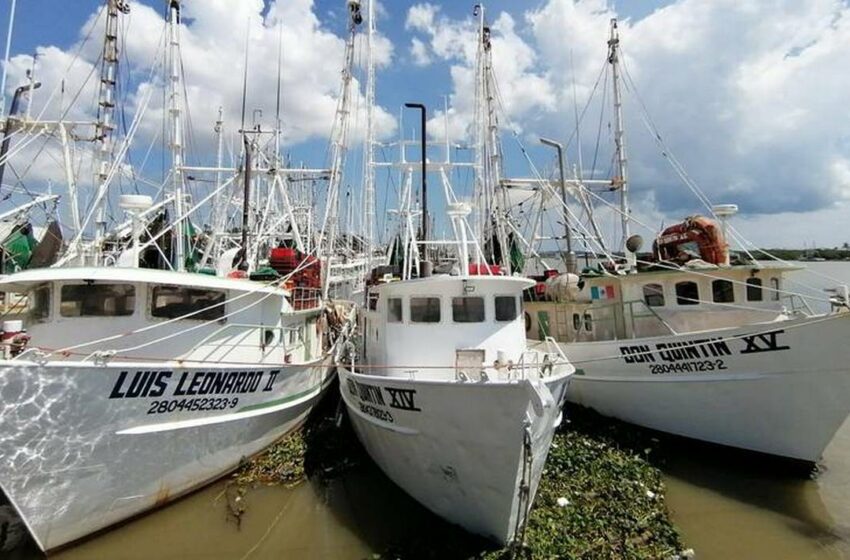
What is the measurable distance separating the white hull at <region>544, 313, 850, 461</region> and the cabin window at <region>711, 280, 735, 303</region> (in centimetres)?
226


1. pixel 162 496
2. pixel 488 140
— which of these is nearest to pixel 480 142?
pixel 488 140

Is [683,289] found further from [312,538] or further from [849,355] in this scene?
[312,538]

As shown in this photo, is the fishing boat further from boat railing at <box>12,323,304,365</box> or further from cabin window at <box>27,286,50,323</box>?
cabin window at <box>27,286,50,323</box>

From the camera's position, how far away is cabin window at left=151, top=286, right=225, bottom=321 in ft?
31.4

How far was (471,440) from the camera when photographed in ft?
24.2

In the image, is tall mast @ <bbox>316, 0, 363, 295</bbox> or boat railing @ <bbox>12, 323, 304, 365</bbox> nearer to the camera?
boat railing @ <bbox>12, 323, 304, 365</bbox>

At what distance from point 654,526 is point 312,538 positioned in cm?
616

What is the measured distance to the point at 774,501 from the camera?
9.66 metres

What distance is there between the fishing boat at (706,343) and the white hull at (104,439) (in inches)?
381

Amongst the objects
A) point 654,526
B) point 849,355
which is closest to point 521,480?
point 654,526

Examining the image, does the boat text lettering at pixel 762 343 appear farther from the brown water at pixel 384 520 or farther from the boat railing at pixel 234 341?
the boat railing at pixel 234 341

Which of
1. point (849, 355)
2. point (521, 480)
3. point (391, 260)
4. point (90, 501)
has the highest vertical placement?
point (391, 260)

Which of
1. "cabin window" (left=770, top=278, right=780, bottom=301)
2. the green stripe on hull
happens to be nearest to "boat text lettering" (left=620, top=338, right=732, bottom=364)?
"cabin window" (left=770, top=278, right=780, bottom=301)

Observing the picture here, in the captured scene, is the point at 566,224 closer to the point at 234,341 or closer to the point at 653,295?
the point at 653,295
